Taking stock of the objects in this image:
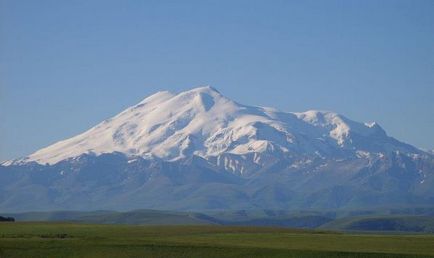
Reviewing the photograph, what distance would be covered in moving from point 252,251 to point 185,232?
3823 centimetres

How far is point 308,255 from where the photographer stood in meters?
95.2

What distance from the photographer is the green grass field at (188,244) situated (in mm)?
96000

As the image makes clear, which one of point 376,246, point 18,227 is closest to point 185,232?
point 18,227

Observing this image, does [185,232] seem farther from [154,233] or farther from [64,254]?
[64,254]

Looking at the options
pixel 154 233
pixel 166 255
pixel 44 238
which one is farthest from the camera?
pixel 154 233

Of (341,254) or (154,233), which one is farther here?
(154,233)

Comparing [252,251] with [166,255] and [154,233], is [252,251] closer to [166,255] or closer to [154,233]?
[166,255]

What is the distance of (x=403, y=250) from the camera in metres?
103

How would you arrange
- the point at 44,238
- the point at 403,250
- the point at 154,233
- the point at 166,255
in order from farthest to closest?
the point at 154,233, the point at 44,238, the point at 403,250, the point at 166,255

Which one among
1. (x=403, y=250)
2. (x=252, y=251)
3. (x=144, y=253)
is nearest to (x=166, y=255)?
(x=144, y=253)

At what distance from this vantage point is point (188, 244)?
104 meters

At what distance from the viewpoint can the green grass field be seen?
315 ft

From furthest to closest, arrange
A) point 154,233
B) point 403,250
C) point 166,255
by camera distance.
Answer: point 154,233 < point 403,250 < point 166,255

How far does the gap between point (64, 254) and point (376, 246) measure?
37.8 m
